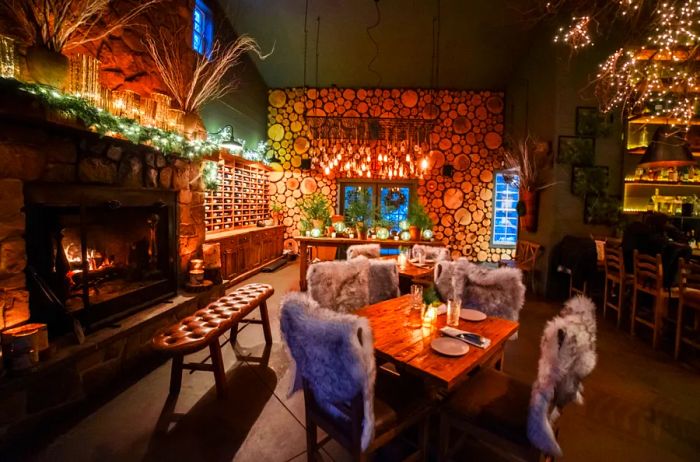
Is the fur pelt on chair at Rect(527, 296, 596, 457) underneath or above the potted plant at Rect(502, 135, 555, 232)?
underneath

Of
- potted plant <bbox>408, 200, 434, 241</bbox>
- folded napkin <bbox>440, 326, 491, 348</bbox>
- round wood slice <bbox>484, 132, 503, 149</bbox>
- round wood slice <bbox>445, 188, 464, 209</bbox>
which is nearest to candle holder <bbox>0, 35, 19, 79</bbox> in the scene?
folded napkin <bbox>440, 326, 491, 348</bbox>

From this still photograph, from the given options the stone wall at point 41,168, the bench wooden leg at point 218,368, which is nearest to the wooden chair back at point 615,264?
the bench wooden leg at point 218,368

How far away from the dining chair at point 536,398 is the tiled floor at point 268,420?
0.63m

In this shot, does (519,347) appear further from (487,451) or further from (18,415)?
(18,415)

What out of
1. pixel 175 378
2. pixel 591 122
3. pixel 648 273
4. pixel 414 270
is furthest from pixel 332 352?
pixel 591 122

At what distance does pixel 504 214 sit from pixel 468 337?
21.1 feet

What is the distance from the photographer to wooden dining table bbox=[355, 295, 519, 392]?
1.41m

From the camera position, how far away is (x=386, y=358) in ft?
5.17

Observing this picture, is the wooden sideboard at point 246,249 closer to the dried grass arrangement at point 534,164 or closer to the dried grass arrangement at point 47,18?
the dried grass arrangement at point 47,18

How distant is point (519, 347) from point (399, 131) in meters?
5.28

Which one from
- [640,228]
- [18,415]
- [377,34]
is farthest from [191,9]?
[640,228]

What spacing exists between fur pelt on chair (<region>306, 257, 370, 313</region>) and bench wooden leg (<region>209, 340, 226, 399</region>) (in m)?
0.76

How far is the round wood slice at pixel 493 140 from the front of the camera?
7.12m

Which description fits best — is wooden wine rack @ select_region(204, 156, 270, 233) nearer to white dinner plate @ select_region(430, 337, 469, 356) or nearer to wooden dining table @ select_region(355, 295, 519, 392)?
wooden dining table @ select_region(355, 295, 519, 392)
